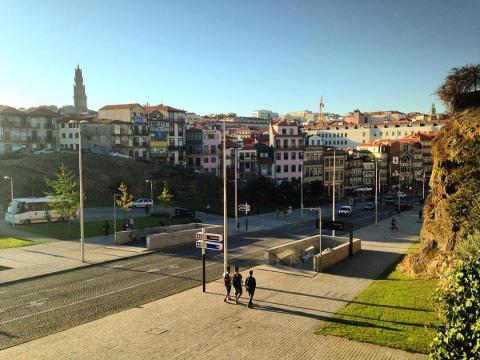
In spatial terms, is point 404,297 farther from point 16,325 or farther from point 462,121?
point 16,325

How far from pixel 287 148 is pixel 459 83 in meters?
62.3

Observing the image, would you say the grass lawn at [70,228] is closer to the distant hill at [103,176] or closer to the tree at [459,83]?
the distant hill at [103,176]

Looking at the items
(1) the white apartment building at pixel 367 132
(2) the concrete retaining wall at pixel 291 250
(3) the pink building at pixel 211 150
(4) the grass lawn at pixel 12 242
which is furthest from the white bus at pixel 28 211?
(1) the white apartment building at pixel 367 132

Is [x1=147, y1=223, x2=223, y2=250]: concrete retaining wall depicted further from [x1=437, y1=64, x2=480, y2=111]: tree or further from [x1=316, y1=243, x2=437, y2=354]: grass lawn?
[x1=437, y1=64, x2=480, y2=111]: tree

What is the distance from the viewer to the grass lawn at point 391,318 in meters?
16.3

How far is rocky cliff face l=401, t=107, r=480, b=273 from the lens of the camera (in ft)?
80.9

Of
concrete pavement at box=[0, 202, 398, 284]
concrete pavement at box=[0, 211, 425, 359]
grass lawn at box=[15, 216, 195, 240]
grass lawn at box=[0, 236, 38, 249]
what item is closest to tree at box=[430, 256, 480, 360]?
concrete pavement at box=[0, 211, 425, 359]

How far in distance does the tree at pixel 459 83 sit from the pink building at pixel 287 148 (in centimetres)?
6054

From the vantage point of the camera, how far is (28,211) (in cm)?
4759

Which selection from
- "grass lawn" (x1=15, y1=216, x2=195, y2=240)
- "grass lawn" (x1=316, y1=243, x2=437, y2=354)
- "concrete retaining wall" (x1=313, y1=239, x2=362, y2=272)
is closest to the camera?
"grass lawn" (x1=316, y1=243, x2=437, y2=354)

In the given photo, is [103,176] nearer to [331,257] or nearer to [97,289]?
[331,257]

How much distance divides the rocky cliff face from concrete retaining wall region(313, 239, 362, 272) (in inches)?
176

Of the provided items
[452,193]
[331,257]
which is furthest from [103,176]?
[452,193]

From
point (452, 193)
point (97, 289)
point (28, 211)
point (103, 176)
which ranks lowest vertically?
point (97, 289)
